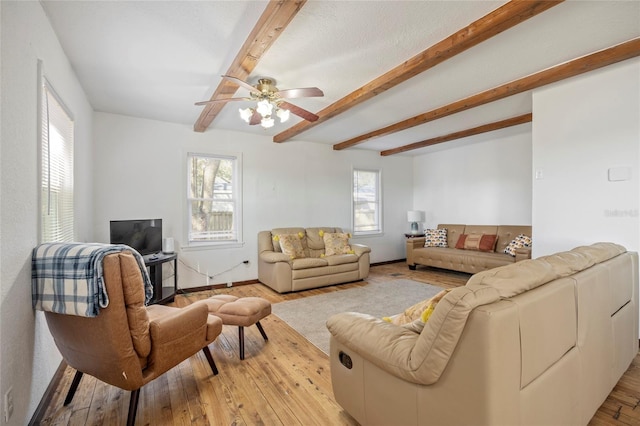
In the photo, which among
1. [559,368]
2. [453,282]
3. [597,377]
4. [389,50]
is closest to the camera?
[559,368]

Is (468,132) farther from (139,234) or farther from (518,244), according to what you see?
(139,234)

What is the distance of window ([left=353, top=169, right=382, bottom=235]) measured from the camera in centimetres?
652

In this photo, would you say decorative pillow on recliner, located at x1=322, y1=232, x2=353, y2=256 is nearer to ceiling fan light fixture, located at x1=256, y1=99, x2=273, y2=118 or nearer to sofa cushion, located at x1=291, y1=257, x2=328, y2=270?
sofa cushion, located at x1=291, y1=257, x2=328, y2=270

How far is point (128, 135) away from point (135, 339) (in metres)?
3.60

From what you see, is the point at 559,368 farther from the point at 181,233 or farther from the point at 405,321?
the point at 181,233

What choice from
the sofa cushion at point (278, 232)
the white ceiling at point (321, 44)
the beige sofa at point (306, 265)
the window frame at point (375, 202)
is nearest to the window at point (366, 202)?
the window frame at point (375, 202)

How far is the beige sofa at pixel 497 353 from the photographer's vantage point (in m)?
1.04

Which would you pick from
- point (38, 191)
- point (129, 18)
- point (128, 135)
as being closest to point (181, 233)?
point (128, 135)

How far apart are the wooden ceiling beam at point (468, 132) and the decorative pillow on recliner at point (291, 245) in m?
3.06

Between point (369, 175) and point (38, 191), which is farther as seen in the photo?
point (369, 175)

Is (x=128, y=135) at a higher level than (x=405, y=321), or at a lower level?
higher

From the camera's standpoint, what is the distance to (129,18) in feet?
6.77

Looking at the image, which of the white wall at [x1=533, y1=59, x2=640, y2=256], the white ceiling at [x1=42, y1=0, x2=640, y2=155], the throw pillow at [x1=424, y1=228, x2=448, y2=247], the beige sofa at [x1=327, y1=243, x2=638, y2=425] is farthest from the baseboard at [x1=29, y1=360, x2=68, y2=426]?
the throw pillow at [x1=424, y1=228, x2=448, y2=247]

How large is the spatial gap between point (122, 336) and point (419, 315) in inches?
62.3
